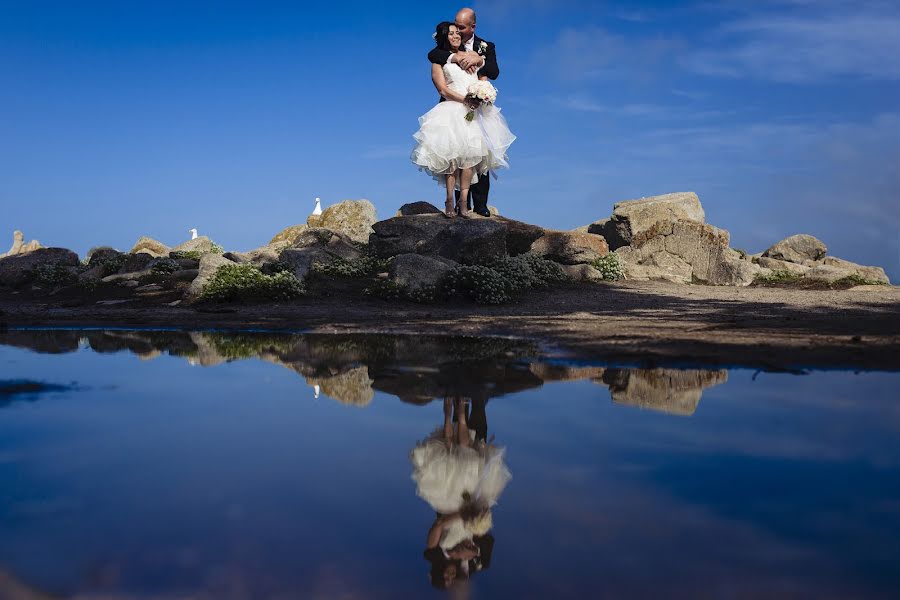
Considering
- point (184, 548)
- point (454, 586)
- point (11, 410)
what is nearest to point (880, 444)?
point (454, 586)

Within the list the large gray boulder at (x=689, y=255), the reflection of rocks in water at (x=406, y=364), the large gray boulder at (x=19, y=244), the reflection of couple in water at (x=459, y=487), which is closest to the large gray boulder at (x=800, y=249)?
the large gray boulder at (x=689, y=255)

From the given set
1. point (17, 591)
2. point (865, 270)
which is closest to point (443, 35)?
point (17, 591)

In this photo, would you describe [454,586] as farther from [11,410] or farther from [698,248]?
[698,248]

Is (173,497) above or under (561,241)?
under

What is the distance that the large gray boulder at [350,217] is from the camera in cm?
2911

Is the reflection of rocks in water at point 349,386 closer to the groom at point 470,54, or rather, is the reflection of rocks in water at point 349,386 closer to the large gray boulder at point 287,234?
the groom at point 470,54

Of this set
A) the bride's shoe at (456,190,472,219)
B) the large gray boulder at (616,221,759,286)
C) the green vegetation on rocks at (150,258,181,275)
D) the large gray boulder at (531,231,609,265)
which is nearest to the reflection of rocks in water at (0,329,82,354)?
the green vegetation on rocks at (150,258,181,275)

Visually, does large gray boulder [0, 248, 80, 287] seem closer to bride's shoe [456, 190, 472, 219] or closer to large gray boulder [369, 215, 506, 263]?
large gray boulder [369, 215, 506, 263]

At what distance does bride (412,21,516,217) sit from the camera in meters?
14.9

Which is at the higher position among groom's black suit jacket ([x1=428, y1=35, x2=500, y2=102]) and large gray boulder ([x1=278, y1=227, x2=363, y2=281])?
groom's black suit jacket ([x1=428, y1=35, x2=500, y2=102])

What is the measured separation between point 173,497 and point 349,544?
98cm

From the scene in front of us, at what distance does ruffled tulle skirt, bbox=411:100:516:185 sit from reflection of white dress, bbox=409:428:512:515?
449 inches

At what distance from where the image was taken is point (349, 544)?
261 centimetres

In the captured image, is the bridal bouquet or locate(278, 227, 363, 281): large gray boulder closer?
the bridal bouquet
